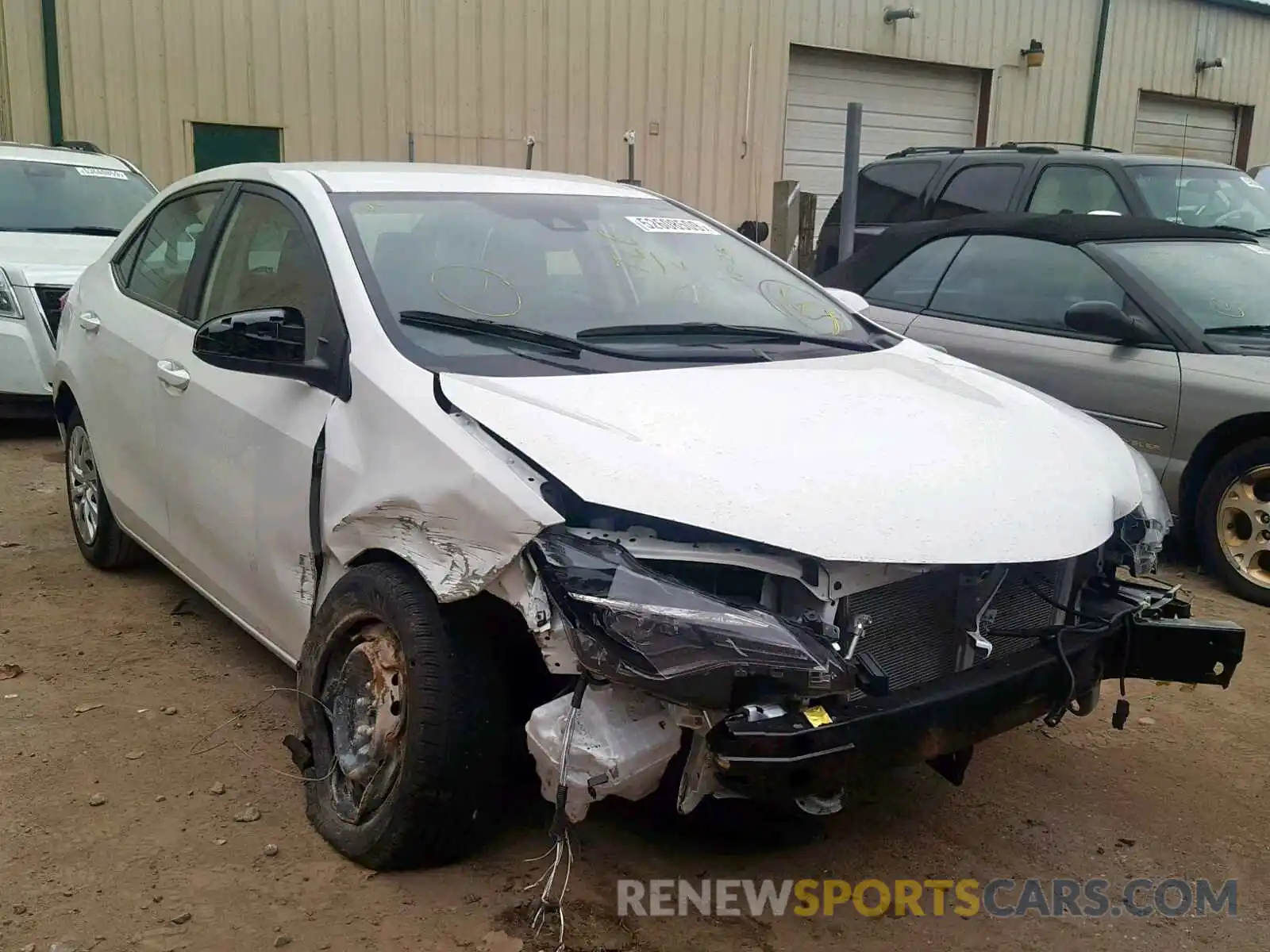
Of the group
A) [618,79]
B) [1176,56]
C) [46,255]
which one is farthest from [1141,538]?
[1176,56]

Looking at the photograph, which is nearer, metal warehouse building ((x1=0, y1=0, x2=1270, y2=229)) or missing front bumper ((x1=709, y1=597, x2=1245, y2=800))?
missing front bumper ((x1=709, y1=597, x2=1245, y2=800))

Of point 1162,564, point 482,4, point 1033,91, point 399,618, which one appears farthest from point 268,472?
point 1033,91

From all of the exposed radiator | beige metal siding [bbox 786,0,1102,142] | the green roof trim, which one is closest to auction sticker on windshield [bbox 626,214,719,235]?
the exposed radiator

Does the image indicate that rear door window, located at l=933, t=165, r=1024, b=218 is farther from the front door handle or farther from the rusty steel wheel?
the rusty steel wheel

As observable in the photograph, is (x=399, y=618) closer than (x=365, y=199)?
Yes

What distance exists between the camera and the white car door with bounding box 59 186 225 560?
3.95 metres

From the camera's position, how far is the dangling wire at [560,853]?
234cm

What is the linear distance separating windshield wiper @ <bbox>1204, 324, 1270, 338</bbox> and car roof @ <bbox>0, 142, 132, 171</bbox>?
24.2ft

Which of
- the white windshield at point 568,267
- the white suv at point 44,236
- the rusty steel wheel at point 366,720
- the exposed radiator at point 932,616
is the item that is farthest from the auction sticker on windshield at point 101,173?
the exposed radiator at point 932,616

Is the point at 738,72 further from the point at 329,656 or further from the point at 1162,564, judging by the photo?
the point at 329,656

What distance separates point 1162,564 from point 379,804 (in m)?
4.11

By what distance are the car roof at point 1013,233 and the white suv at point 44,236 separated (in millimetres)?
4790

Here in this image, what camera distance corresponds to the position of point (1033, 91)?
16094 millimetres

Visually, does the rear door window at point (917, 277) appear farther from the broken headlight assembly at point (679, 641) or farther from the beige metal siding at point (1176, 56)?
the beige metal siding at point (1176, 56)
